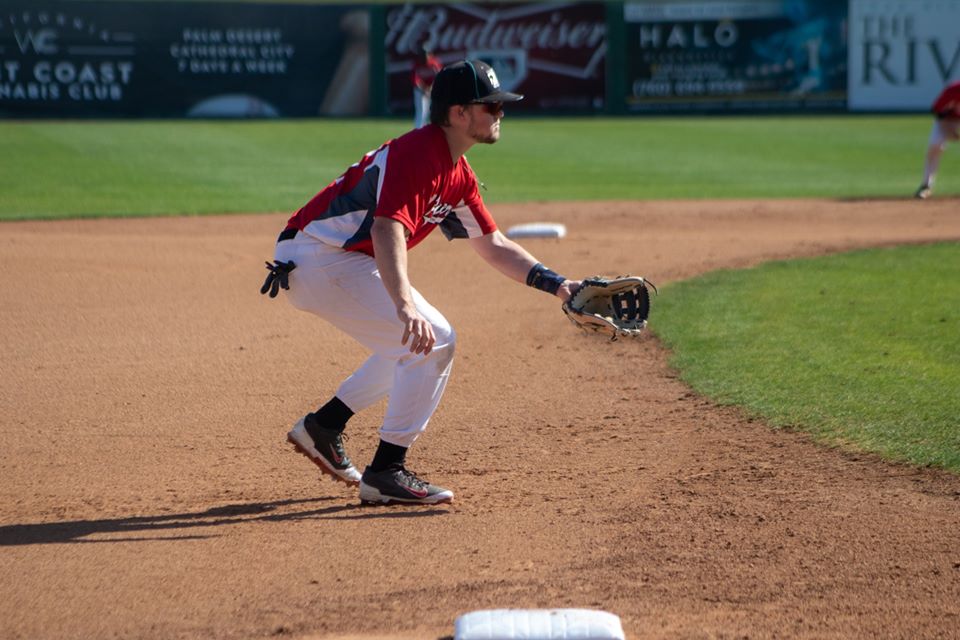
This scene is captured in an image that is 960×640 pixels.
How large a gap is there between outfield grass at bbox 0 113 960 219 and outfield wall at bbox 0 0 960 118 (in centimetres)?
126

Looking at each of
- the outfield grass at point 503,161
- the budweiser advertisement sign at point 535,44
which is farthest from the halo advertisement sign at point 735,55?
the outfield grass at point 503,161

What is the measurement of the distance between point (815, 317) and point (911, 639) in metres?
4.92

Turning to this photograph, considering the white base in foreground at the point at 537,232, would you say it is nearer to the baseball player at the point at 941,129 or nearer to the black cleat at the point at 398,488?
the baseball player at the point at 941,129

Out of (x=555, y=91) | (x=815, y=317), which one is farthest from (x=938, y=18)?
(x=815, y=317)

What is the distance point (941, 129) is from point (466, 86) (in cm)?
1182

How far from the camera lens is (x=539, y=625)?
322cm

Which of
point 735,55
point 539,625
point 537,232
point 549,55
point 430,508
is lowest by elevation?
point 537,232

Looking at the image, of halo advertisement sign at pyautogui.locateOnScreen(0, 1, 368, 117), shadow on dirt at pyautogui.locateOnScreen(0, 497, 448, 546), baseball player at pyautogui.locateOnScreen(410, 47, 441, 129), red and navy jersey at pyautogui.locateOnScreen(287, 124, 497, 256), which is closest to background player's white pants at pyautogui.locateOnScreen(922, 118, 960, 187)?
baseball player at pyautogui.locateOnScreen(410, 47, 441, 129)

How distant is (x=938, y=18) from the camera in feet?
86.6

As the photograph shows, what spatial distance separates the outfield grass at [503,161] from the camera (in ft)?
47.4

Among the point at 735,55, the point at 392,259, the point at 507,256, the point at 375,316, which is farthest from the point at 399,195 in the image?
the point at 735,55

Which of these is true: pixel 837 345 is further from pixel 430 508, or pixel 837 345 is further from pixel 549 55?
pixel 549 55

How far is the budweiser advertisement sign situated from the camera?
26.9m

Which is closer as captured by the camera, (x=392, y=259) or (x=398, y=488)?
(x=392, y=259)
